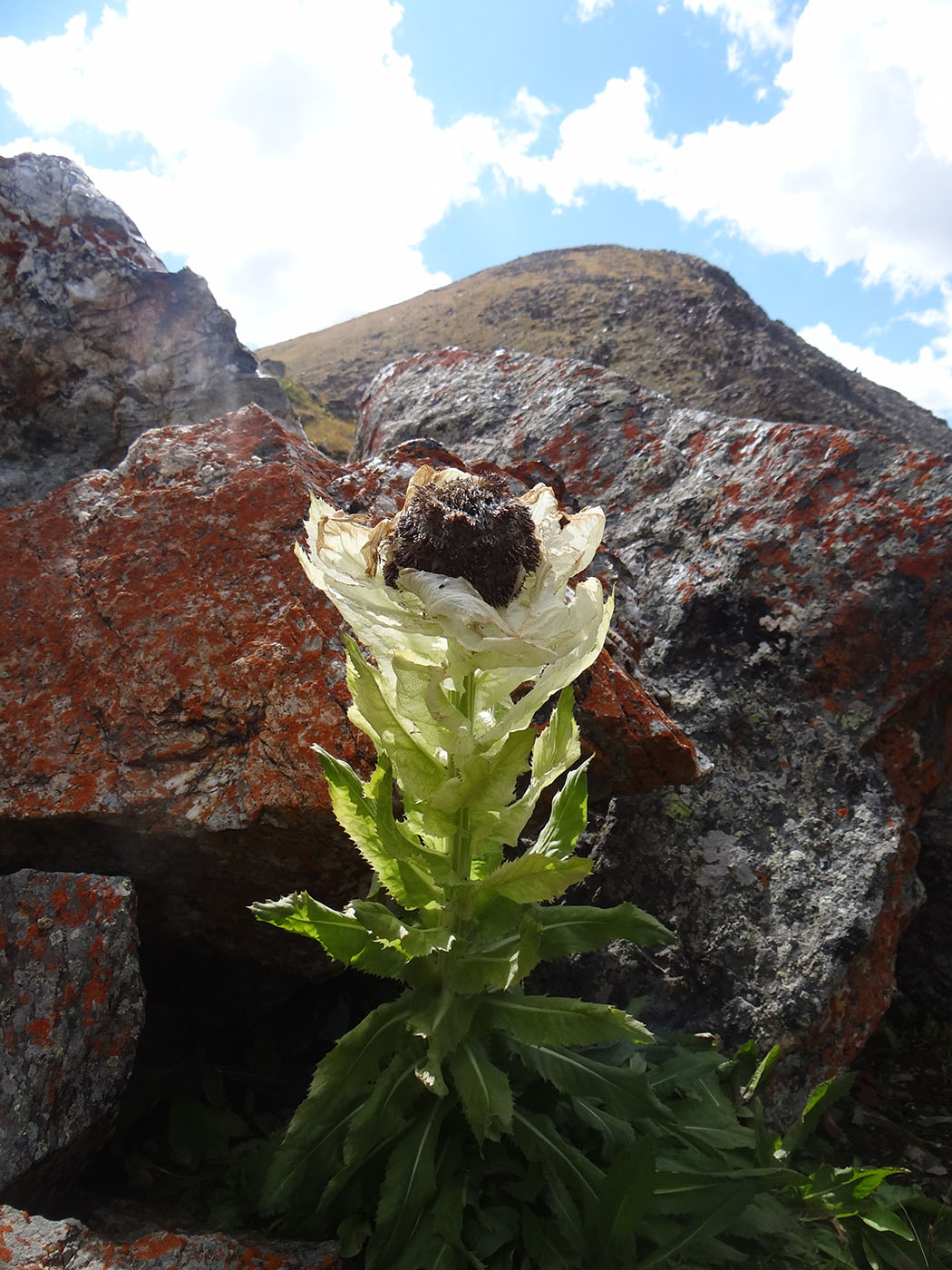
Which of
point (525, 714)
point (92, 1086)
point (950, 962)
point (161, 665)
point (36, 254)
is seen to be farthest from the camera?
point (36, 254)

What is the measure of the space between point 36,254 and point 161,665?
3.46 metres

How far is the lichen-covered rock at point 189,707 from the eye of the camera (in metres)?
2.72

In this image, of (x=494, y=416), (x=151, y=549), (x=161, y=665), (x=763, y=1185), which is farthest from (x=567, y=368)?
(x=763, y=1185)

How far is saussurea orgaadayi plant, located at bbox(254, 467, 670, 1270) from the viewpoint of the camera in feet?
6.06

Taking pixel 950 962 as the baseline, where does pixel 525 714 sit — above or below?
above

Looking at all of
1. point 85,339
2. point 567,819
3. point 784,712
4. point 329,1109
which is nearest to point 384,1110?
point 329,1109

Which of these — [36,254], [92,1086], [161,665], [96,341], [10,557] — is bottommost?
[92,1086]

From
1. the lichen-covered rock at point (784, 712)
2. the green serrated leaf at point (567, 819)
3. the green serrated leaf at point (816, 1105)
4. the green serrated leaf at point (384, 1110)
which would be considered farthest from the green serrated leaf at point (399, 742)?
the green serrated leaf at point (816, 1105)

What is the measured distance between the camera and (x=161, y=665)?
2.94 m

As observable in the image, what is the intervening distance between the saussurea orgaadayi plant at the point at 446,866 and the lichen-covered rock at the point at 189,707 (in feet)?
1.84

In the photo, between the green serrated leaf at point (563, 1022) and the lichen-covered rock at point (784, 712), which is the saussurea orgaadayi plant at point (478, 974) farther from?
the lichen-covered rock at point (784, 712)

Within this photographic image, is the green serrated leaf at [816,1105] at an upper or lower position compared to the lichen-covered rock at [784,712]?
lower

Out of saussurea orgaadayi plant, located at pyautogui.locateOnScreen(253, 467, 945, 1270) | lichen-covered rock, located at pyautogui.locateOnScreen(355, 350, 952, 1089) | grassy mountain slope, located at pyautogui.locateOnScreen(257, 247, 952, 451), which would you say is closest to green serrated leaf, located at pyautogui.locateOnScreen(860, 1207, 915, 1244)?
saussurea orgaadayi plant, located at pyautogui.locateOnScreen(253, 467, 945, 1270)

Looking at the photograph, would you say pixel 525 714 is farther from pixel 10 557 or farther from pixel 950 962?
pixel 950 962
